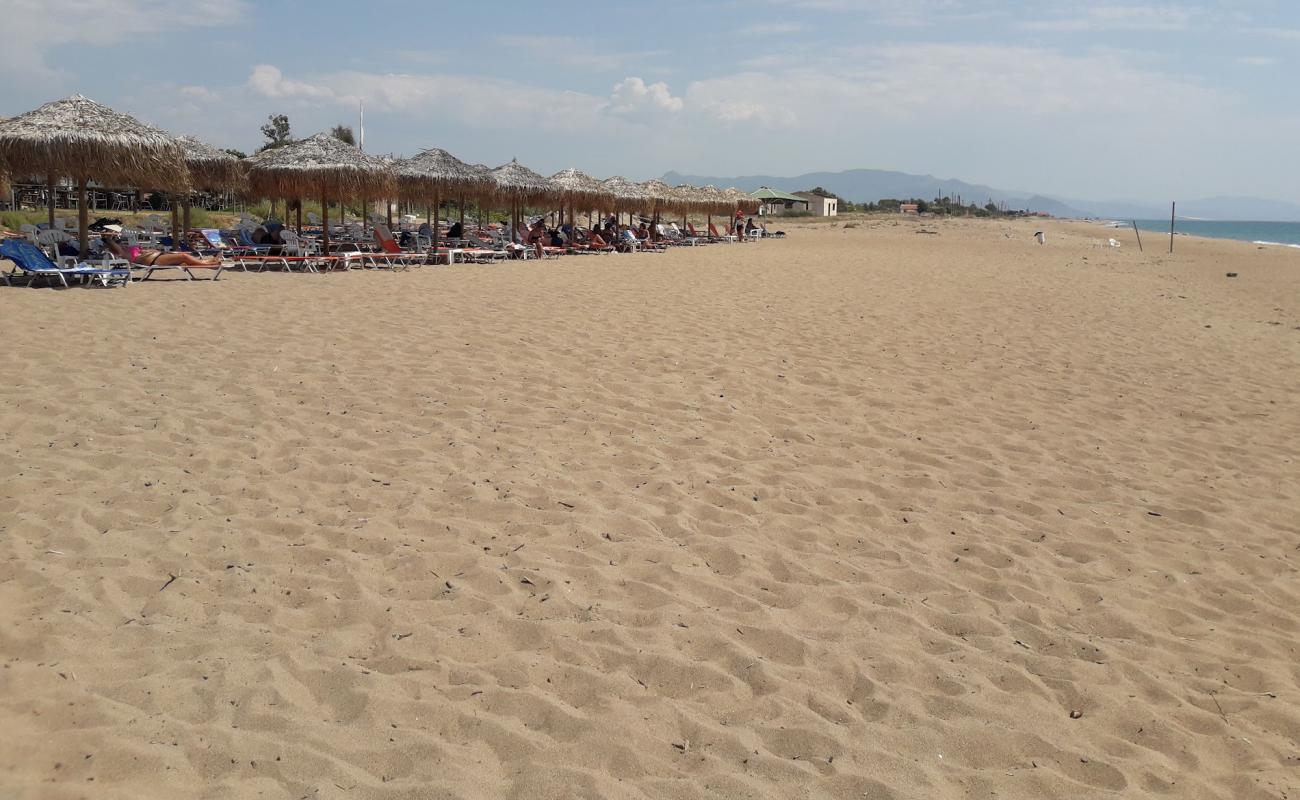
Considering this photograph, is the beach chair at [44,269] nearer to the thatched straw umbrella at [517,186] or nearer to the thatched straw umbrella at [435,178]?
the thatched straw umbrella at [435,178]

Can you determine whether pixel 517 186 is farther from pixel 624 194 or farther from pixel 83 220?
pixel 83 220

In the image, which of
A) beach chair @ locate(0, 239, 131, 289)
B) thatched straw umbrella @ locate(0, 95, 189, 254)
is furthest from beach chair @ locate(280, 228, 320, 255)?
beach chair @ locate(0, 239, 131, 289)

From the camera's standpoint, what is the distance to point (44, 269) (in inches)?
377

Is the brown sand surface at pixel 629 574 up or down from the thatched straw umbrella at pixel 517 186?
down

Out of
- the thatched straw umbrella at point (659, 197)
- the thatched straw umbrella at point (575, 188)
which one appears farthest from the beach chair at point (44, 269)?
the thatched straw umbrella at point (659, 197)

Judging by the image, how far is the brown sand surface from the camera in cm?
220

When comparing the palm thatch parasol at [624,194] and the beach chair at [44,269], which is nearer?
the beach chair at [44,269]

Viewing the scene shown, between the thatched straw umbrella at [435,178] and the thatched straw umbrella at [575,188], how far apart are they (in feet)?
9.92

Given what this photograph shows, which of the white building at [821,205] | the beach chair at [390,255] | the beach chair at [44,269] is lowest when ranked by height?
the beach chair at [44,269]

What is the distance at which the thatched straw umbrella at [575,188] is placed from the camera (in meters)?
21.1

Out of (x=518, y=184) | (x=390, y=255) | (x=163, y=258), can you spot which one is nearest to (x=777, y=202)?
(x=518, y=184)

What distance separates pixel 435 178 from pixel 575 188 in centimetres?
485

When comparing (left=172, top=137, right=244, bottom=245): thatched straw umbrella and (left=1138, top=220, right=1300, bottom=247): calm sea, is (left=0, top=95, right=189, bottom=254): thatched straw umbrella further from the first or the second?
(left=1138, top=220, right=1300, bottom=247): calm sea

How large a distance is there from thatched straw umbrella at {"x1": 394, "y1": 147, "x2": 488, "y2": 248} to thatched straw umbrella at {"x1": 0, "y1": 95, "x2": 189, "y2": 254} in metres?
5.64
